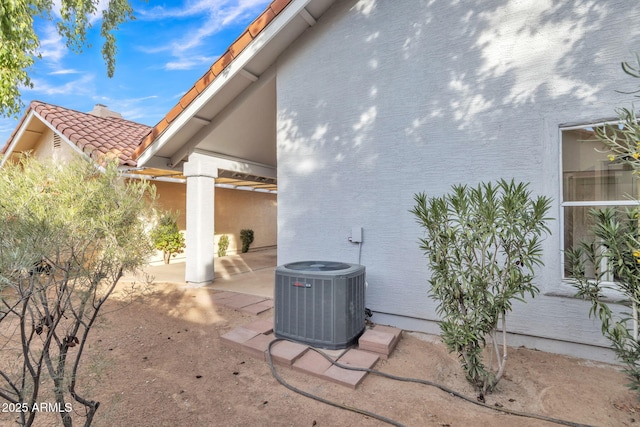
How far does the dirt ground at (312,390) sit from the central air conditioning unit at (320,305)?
0.69 metres

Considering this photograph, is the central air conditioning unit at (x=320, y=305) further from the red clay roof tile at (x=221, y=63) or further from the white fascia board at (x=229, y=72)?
the red clay roof tile at (x=221, y=63)

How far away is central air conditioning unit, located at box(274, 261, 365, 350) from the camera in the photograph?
473 cm

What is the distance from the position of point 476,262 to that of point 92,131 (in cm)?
1209

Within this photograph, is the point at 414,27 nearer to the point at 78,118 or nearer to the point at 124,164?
the point at 124,164

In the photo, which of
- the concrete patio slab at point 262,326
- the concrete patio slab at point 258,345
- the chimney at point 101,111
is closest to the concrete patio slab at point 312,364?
the concrete patio slab at point 258,345

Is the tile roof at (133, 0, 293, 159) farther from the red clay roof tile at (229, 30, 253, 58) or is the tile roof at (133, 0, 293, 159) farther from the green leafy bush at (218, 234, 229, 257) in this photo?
the green leafy bush at (218, 234, 229, 257)

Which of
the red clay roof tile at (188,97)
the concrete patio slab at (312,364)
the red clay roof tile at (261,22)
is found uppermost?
the red clay roof tile at (261,22)

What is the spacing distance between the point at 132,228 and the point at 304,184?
3757mm

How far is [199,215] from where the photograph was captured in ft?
28.4

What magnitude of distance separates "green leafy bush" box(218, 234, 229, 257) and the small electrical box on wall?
10.8 m

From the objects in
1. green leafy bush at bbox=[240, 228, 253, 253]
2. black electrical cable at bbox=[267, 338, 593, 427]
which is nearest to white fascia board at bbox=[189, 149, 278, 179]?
black electrical cable at bbox=[267, 338, 593, 427]

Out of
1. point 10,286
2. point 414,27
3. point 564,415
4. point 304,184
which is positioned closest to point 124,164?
point 304,184

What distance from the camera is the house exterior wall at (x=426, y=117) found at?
4.53 metres

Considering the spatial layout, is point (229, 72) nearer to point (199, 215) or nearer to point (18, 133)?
point (199, 215)
